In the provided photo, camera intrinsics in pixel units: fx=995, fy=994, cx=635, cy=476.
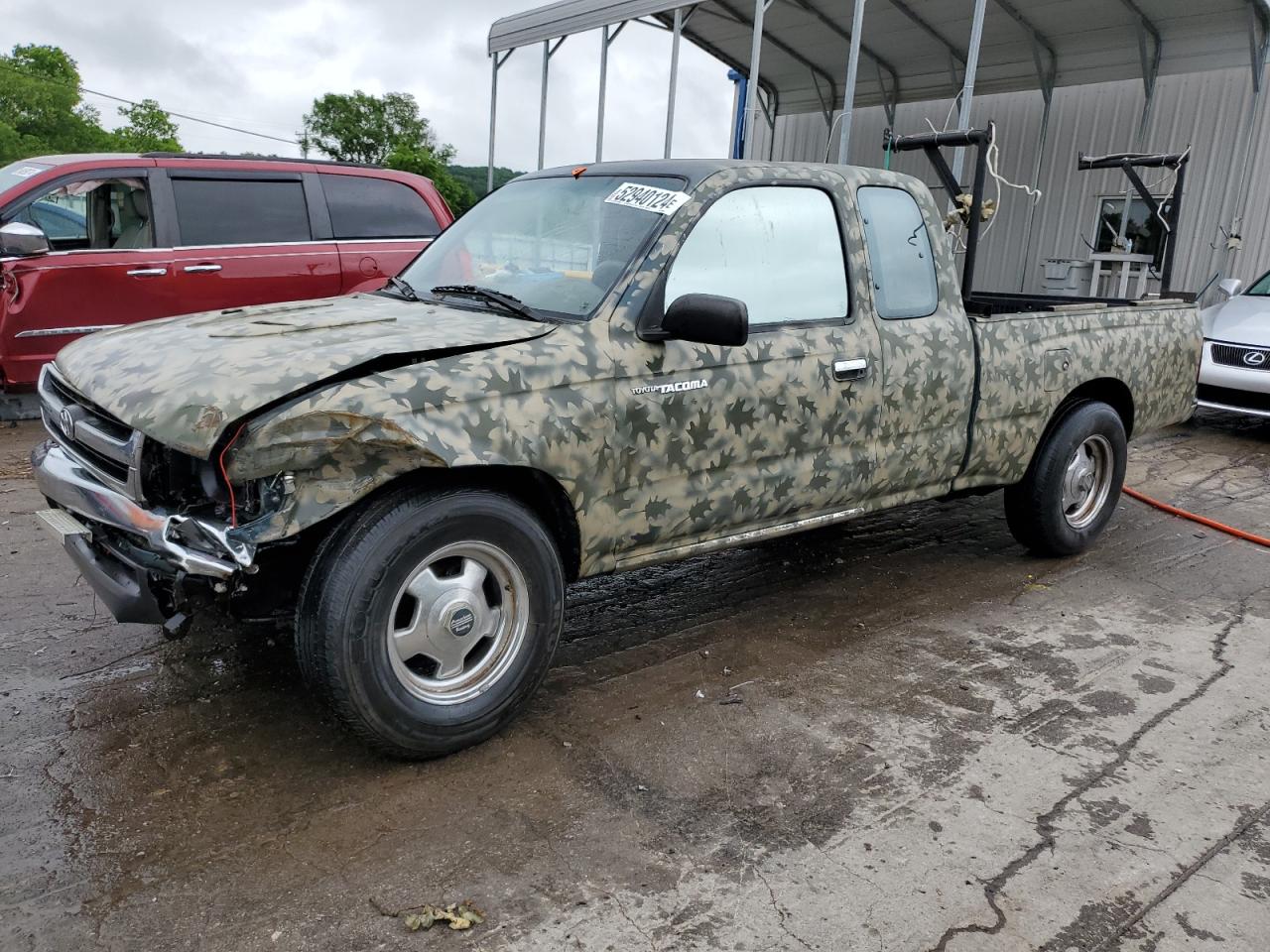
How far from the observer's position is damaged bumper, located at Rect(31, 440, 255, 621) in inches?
106

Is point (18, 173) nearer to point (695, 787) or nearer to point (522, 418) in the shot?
point (522, 418)

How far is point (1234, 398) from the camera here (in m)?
9.05

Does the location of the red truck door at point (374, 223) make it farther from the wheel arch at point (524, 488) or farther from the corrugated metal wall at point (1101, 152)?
the corrugated metal wall at point (1101, 152)

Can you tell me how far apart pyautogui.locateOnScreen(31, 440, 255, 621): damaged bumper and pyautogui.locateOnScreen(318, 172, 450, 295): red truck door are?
15.3 ft

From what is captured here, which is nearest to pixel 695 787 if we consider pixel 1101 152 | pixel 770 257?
pixel 770 257

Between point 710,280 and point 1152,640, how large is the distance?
255cm

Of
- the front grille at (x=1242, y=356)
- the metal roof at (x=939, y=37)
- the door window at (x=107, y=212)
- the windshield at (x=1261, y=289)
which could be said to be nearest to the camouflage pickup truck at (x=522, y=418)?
the door window at (x=107, y=212)

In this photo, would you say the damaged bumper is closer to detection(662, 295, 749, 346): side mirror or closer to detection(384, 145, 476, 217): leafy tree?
detection(662, 295, 749, 346): side mirror

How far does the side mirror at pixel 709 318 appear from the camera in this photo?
3.22 m

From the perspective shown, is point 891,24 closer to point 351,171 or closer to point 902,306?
point 351,171

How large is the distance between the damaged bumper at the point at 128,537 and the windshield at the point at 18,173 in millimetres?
4625

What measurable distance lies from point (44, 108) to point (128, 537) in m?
81.5

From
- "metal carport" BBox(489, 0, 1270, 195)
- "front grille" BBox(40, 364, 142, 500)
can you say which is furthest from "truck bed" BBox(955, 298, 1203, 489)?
"metal carport" BBox(489, 0, 1270, 195)

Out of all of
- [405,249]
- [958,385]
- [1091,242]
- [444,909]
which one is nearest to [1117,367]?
[958,385]
